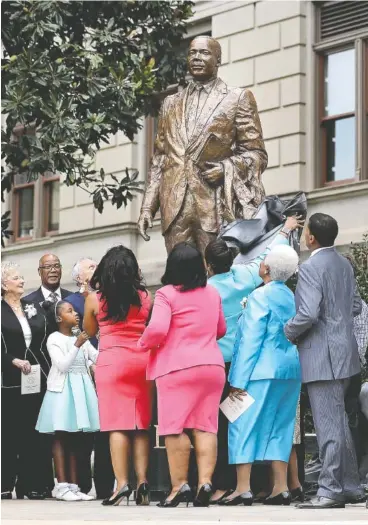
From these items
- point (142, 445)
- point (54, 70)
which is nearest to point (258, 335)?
point (142, 445)

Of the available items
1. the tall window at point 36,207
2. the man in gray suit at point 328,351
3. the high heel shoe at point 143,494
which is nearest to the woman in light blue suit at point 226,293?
the high heel shoe at point 143,494

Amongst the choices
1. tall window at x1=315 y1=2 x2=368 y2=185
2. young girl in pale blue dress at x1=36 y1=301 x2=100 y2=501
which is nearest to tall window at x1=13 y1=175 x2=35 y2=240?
tall window at x1=315 y1=2 x2=368 y2=185

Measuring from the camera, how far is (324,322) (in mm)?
11227

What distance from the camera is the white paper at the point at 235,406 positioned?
11.5m

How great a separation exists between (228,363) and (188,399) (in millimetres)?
879

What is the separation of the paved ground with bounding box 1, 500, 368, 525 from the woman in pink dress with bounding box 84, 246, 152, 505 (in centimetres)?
35

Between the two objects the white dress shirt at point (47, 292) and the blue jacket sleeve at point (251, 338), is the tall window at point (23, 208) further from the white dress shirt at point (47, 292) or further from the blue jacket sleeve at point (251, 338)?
the blue jacket sleeve at point (251, 338)

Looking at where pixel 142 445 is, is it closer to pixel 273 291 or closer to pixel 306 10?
pixel 273 291

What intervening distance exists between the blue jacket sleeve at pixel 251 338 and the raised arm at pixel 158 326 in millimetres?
673

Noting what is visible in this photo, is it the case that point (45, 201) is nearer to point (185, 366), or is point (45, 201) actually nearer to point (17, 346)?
point (17, 346)

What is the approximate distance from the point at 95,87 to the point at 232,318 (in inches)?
318

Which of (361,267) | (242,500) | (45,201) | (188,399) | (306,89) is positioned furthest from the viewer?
(45,201)

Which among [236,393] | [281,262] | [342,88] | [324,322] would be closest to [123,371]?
[236,393]

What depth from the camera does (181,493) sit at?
11.1 m
